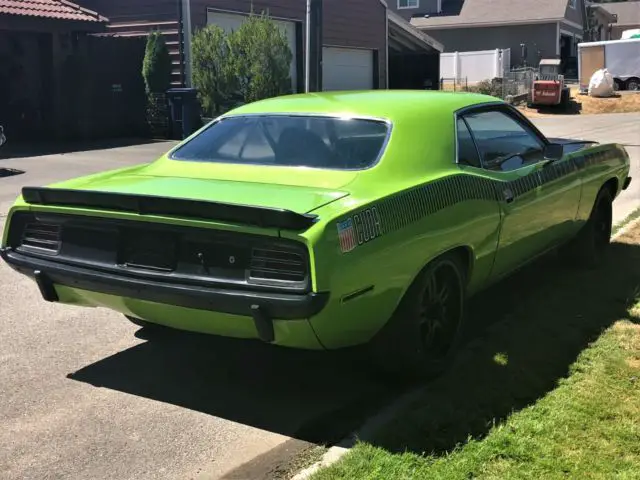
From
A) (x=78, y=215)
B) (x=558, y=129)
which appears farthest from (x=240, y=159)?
(x=558, y=129)

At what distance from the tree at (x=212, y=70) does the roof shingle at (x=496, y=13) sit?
29.9 meters

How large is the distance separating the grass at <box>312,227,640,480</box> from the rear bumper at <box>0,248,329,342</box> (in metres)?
0.68

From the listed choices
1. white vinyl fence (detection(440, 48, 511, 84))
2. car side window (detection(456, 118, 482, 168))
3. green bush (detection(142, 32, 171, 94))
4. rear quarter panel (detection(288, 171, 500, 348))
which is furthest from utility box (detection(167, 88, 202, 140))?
→ white vinyl fence (detection(440, 48, 511, 84))

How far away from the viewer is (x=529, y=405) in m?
3.69

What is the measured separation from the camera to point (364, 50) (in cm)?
2769

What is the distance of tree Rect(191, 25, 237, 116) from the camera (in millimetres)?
17906

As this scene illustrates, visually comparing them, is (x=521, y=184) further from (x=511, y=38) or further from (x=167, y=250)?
(x=511, y=38)

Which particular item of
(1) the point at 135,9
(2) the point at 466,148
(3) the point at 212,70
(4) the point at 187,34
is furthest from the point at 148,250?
(1) the point at 135,9

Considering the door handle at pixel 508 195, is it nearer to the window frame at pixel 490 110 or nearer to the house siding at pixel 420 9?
the window frame at pixel 490 110

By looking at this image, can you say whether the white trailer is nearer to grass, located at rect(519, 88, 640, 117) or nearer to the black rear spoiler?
grass, located at rect(519, 88, 640, 117)

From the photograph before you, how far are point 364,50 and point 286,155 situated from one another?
24.4 m

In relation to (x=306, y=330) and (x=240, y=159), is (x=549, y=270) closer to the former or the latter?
(x=240, y=159)

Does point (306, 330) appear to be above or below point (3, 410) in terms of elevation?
above

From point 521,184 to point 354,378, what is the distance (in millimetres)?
1644
